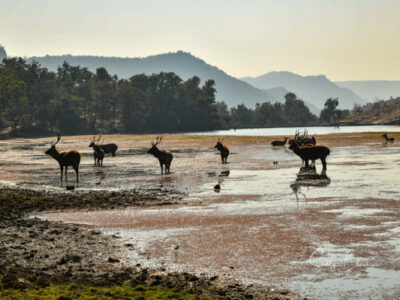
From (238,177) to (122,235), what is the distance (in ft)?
48.4

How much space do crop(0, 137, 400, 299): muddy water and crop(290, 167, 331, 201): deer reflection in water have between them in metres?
0.05

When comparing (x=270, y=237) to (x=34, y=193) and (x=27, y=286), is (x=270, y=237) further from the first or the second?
(x=34, y=193)

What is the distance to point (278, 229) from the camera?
13.8 meters

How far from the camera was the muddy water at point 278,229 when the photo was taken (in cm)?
979

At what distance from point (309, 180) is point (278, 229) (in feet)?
39.1

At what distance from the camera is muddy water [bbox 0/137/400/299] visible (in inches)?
385

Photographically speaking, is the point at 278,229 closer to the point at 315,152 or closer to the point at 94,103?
the point at 315,152

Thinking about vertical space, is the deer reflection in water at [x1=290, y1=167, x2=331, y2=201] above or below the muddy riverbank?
above

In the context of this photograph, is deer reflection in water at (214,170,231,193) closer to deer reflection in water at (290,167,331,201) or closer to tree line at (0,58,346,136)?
deer reflection in water at (290,167,331,201)

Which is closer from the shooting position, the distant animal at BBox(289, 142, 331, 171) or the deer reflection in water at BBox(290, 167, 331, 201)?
the deer reflection in water at BBox(290, 167, 331, 201)

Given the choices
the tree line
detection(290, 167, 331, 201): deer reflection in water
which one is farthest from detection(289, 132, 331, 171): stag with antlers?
the tree line

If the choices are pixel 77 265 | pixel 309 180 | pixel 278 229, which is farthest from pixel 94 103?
pixel 77 265

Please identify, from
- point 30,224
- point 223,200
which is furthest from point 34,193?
point 223,200

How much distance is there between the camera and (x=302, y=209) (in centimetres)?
1688
